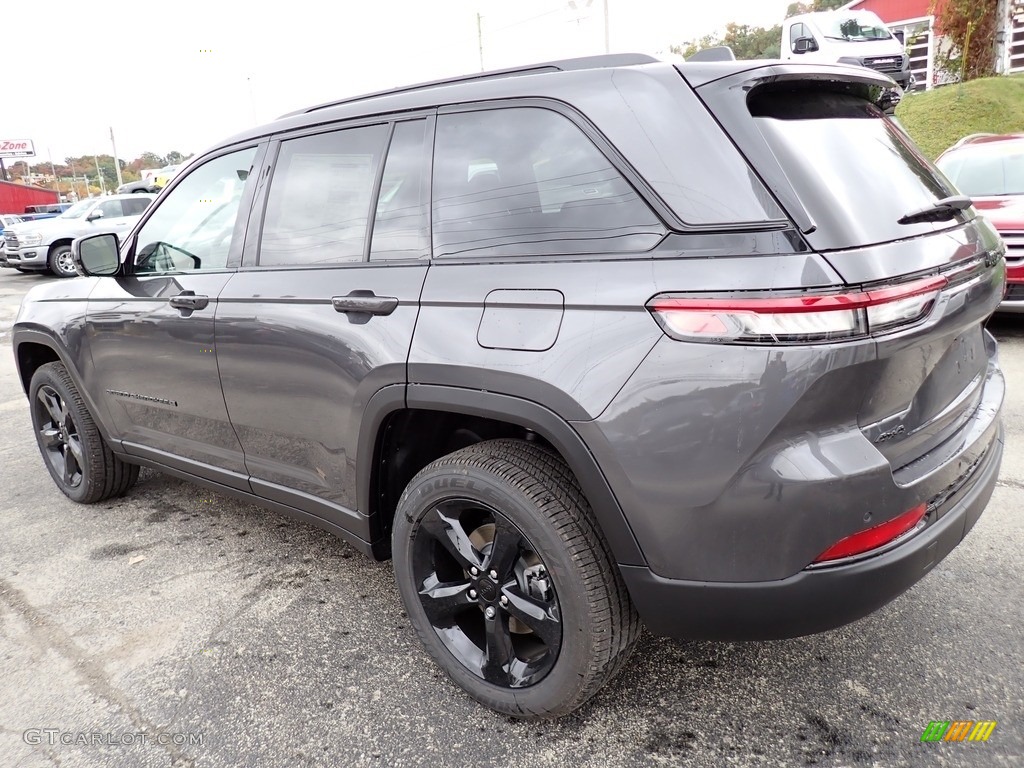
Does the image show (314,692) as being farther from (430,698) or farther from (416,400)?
(416,400)

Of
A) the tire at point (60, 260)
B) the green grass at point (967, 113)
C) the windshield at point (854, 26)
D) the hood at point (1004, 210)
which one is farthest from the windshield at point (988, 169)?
the tire at point (60, 260)

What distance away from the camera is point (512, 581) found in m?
2.12

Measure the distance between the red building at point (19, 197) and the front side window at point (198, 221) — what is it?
53233 millimetres

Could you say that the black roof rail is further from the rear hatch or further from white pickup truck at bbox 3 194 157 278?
white pickup truck at bbox 3 194 157 278

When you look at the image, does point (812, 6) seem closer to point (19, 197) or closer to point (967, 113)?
point (967, 113)

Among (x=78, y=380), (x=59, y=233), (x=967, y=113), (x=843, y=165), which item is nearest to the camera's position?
(x=843, y=165)

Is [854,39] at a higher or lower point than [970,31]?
lower

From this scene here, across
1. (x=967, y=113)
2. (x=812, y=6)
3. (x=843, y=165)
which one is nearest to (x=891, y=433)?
(x=843, y=165)

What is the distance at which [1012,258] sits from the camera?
5.94m

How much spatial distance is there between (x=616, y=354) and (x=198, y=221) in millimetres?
2264

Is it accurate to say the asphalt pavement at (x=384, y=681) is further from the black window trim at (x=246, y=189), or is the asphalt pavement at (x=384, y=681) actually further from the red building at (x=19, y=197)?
the red building at (x=19, y=197)

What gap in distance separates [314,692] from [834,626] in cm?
159

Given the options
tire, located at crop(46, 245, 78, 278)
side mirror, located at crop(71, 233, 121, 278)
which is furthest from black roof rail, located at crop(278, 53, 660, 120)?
tire, located at crop(46, 245, 78, 278)

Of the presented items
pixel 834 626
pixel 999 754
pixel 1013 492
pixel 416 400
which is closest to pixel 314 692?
pixel 416 400
